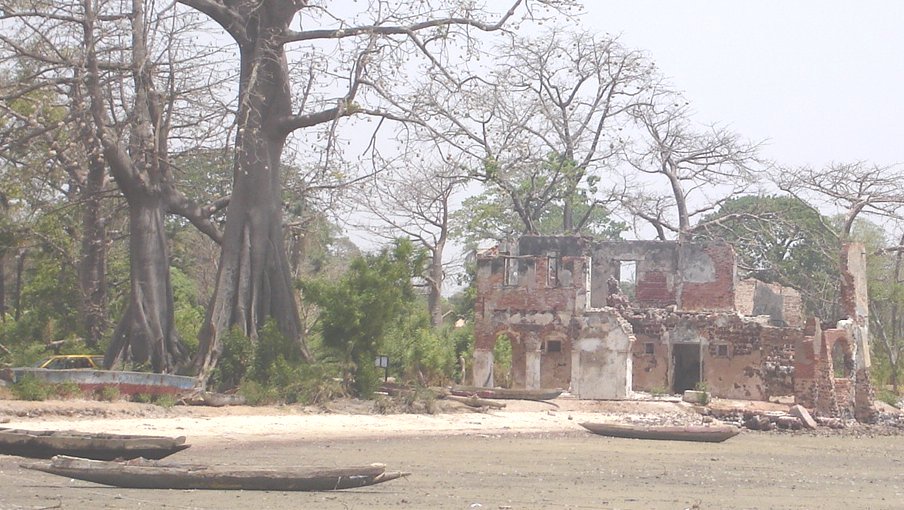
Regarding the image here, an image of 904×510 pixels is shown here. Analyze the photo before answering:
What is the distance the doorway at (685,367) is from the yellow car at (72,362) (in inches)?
680

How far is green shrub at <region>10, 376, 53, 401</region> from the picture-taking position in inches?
740

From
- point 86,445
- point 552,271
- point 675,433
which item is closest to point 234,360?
point 675,433

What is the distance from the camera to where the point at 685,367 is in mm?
36031

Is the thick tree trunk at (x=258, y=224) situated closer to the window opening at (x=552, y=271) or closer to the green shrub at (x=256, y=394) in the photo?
the green shrub at (x=256, y=394)

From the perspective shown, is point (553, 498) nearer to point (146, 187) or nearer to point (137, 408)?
point (137, 408)

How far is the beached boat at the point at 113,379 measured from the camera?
19359 millimetres

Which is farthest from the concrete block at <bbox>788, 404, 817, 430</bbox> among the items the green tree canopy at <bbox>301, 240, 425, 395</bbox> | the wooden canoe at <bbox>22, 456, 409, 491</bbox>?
the wooden canoe at <bbox>22, 456, 409, 491</bbox>

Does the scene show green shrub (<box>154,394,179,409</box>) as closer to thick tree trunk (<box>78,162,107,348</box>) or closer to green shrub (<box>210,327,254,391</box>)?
green shrub (<box>210,327,254,391</box>)

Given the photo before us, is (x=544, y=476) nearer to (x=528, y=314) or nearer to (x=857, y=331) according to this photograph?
(x=857, y=331)

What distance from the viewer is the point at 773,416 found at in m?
27.3

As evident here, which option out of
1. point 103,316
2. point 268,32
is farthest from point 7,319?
point 268,32

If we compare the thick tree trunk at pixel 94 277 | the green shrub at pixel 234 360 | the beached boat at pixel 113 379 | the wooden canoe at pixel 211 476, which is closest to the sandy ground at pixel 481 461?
the wooden canoe at pixel 211 476

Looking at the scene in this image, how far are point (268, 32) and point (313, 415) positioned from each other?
743cm

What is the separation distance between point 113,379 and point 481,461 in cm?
660
